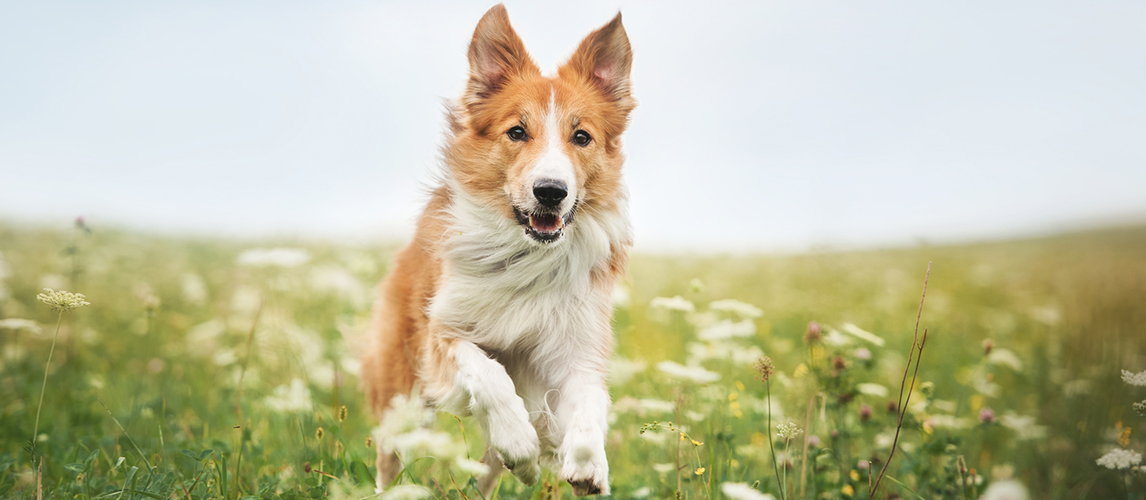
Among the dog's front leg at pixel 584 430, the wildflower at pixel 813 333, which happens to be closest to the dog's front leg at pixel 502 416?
the dog's front leg at pixel 584 430

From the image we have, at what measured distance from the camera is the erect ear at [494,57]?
3.34 m

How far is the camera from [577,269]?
3.27 metres

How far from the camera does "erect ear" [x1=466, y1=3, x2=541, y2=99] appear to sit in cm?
334

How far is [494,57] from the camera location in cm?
342

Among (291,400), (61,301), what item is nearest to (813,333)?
(291,400)

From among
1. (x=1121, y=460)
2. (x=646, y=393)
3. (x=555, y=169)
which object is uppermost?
(x=555, y=169)

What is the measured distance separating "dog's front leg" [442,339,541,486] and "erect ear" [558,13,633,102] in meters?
1.78

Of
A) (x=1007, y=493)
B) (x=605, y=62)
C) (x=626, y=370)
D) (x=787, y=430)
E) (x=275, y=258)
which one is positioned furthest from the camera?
(x=626, y=370)

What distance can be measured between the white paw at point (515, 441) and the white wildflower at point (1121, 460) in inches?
90.1

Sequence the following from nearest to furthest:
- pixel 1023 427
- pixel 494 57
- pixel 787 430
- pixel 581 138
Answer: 1. pixel 787 430
2. pixel 581 138
3. pixel 494 57
4. pixel 1023 427

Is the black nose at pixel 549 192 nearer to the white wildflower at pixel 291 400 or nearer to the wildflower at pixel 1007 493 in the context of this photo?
the white wildflower at pixel 291 400

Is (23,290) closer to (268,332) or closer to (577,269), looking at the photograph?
(268,332)

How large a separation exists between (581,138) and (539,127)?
25 cm

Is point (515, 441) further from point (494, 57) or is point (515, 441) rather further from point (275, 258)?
point (494, 57)
